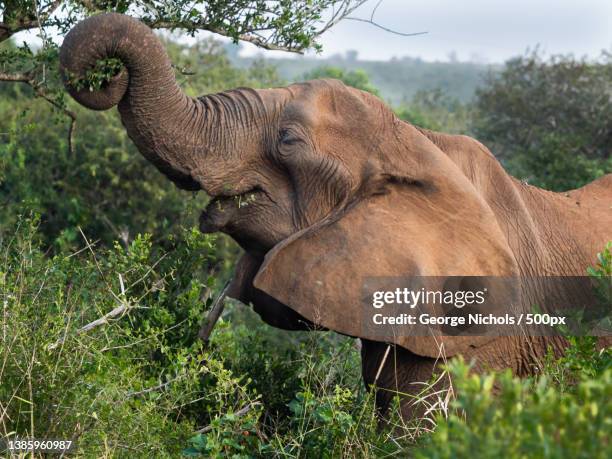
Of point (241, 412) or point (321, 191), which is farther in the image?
point (321, 191)

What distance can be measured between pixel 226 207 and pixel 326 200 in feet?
1.44

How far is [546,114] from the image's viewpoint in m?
14.1

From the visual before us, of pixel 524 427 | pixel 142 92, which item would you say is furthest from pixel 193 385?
pixel 524 427

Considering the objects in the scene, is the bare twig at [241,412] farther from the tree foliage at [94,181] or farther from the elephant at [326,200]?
the tree foliage at [94,181]

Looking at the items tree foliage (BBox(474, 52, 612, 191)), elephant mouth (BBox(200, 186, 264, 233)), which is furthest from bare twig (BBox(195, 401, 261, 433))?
tree foliage (BBox(474, 52, 612, 191))

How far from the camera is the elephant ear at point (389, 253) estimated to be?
14.5 ft

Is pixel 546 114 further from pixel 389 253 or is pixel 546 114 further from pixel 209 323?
pixel 389 253

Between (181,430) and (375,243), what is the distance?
115 centimetres

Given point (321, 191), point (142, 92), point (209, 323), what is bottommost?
point (209, 323)

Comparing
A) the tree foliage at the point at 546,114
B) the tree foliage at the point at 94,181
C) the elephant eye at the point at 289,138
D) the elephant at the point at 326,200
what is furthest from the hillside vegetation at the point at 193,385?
the tree foliage at the point at 546,114

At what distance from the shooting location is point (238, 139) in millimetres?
4496

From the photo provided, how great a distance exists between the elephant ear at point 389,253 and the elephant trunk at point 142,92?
22.1 inches

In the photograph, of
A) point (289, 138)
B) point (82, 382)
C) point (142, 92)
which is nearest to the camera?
point (82, 382)

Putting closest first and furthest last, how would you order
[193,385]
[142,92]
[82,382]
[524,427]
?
[524,427]
[82,382]
[142,92]
[193,385]
